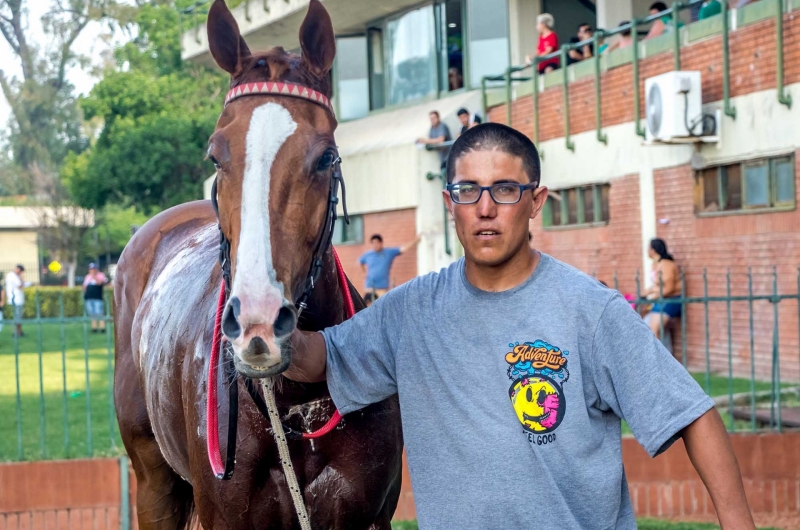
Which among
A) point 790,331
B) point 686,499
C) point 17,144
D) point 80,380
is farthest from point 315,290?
point 17,144

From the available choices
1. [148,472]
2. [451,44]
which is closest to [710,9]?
[451,44]

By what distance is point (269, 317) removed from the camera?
2545mm

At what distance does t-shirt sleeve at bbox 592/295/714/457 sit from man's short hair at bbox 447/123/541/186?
42 centimetres

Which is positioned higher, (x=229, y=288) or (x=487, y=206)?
(x=487, y=206)

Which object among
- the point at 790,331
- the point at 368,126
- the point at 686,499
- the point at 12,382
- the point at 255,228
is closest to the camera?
the point at 255,228

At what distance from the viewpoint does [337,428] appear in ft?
11.1

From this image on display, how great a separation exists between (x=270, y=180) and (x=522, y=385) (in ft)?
2.87

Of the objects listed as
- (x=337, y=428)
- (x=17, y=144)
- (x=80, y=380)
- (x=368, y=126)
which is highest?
(x=17, y=144)

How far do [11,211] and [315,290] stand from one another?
5999 cm

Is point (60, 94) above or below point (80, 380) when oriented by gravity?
above

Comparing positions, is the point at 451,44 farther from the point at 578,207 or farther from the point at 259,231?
the point at 259,231

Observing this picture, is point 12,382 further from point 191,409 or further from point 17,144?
point 17,144

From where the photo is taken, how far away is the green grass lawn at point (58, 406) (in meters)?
7.35

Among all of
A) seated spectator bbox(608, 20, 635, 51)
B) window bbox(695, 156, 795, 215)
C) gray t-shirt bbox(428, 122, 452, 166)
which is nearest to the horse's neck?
window bbox(695, 156, 795, 215)
